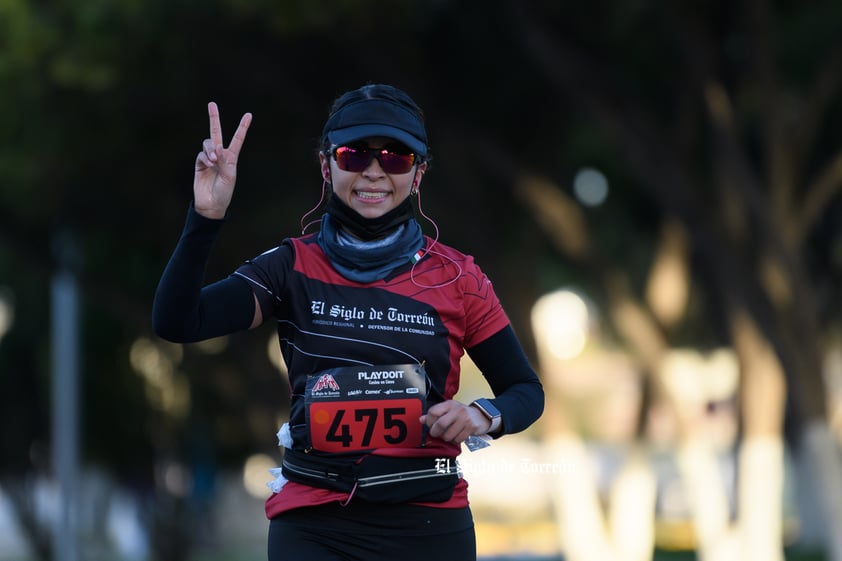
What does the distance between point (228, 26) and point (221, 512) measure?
3645 cm

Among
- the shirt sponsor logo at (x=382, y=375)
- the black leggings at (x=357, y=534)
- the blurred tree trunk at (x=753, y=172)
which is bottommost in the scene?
the black leggings at (x=357, y=534)

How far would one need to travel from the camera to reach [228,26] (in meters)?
15.2

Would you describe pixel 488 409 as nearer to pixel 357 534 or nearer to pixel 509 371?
pixel 509 371

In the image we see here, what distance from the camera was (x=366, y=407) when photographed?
13.1 ft

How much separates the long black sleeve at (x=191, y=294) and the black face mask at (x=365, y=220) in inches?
13.8

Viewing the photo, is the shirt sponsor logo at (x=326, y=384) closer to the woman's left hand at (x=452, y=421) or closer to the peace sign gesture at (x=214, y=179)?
the woman's left hand at (x=452, y=421)

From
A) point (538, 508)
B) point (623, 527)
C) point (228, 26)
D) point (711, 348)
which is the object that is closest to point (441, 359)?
point (228, 26)

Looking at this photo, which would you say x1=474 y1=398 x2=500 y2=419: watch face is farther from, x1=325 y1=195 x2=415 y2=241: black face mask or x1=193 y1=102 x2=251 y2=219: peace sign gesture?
x1=193 y1=102 x2=251 y2=219: peace sign gesture

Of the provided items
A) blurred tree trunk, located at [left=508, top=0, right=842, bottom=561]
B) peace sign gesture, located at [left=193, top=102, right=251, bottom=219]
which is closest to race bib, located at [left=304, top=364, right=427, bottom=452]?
peace sign gesture, located at [left=193, top=102, right=251, bottom=219]

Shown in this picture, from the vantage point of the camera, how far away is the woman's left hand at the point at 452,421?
3.88 meters

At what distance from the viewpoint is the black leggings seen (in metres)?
4.01

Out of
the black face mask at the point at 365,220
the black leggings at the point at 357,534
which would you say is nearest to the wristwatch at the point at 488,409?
the black leggings at the point at 357,534

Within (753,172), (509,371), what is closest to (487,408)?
(509,371)

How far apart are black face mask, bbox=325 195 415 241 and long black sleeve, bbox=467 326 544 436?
376 millimetres
